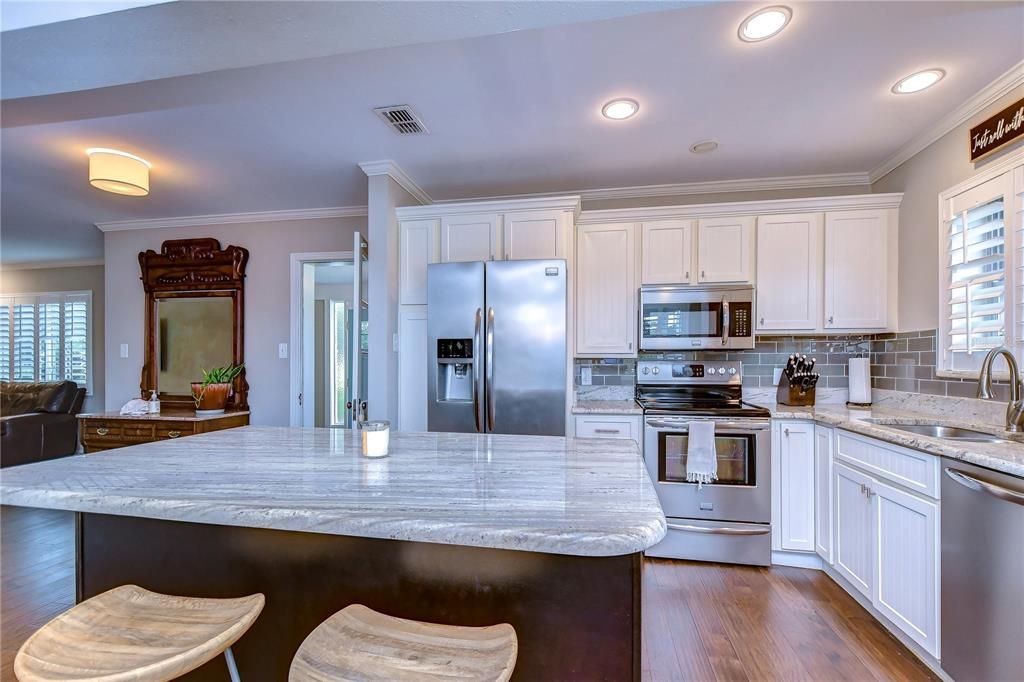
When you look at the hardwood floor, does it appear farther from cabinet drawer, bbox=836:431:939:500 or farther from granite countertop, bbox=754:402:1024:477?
granite countertop, bbox=754:402:1024:477

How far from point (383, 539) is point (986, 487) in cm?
181

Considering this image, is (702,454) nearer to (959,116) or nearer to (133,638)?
(959,116)

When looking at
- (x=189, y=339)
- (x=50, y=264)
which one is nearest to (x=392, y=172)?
(x=189, y=339)

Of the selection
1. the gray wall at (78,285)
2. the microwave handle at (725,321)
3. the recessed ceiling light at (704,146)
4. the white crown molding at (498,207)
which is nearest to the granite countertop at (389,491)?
the microwave handle at (725,321)

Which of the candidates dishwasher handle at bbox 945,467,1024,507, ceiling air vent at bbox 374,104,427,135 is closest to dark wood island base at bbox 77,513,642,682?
dishwasher handle at bbox 945,467,1024,507

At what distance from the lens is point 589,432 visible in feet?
Result: 9.11

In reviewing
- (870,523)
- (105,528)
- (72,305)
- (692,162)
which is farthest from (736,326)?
(72,305)

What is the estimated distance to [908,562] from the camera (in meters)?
1.75

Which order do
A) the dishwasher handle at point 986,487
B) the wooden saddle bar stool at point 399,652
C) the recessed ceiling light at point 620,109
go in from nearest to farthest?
the wooden saddle bar stool at point 399,652 → the dishwasher handle at point 986,487 → the recessed ceiling light at point 620,109

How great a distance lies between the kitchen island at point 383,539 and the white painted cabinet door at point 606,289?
1.82 m

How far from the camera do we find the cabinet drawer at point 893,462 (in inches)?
64.8

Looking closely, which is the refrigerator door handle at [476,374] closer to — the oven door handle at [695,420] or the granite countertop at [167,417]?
the oven door handle at [695,420]

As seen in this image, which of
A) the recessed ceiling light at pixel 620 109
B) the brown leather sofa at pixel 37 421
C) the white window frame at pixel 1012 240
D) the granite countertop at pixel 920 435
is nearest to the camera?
the granite countertop at pixel 920 435

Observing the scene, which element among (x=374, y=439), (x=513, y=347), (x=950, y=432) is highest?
(x=513, y=347)
